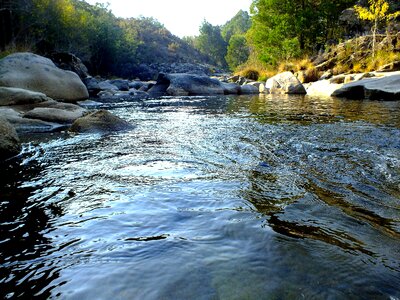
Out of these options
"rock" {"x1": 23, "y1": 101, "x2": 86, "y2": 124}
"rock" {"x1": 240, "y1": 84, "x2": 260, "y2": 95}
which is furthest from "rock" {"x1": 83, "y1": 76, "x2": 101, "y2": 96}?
"rock" {"x1": 23, "y1": 101, "x2": 86, "y2": 124}

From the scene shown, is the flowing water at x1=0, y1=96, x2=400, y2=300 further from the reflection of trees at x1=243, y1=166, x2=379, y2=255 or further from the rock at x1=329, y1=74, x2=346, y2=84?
the rock at x1=329, y1=74, x2=346, y2=84

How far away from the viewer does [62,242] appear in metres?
1.73

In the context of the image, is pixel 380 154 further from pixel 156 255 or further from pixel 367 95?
pixel 367 95

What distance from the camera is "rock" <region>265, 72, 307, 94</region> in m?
15.6

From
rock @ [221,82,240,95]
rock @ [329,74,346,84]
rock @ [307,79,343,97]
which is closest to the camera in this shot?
rock @ [307,79,343,97]

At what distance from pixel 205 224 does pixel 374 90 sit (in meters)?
11.2

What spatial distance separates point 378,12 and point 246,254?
20150 millimetres

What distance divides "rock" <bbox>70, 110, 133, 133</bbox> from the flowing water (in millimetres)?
1713

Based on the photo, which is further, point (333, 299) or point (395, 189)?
point (395, 189)

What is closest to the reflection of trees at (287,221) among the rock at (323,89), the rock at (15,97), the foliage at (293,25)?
the rock at (15,97)

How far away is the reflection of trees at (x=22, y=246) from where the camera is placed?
53.1 inches

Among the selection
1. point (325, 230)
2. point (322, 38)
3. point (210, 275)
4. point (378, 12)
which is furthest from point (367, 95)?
point (322, 38)

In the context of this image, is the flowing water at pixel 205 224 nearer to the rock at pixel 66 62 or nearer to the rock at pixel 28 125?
the rock at pixel 28 125

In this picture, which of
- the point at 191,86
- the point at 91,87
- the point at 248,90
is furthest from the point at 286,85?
the point at 91,87
